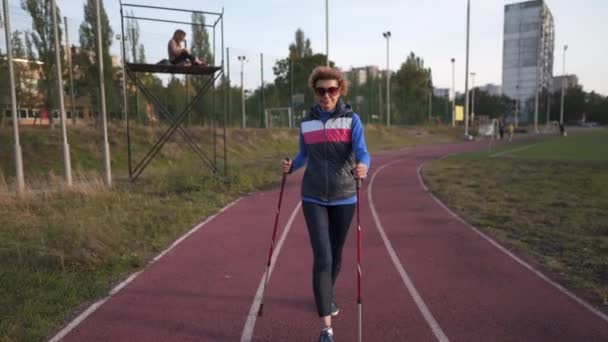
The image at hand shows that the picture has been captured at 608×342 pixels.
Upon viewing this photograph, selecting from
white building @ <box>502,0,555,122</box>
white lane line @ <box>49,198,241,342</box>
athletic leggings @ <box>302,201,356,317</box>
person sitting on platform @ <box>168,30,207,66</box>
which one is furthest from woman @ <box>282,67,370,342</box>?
white building @ <box>502,0,555,122</box>

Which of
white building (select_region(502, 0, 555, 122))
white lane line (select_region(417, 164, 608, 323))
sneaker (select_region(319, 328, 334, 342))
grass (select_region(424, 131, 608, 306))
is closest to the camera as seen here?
sneaker (select_region(319, 328, 334, 342))

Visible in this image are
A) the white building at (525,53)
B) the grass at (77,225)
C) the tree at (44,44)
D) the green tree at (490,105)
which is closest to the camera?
the grass at (77,225)

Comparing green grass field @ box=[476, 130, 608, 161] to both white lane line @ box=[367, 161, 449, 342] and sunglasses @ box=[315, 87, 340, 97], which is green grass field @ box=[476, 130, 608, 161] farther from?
sunglasses @ box=[315, 87, 340, 97]

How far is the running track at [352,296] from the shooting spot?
386cm

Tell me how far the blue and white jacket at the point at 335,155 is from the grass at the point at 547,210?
10.3 ft

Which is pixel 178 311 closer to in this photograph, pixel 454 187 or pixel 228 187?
pixel 228 187

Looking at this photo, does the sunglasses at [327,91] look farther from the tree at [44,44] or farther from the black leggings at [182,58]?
the tree at [44,44]

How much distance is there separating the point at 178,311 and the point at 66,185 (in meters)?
7.06

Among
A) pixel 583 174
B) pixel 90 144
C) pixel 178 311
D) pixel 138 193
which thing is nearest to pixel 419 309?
pixel 178 311

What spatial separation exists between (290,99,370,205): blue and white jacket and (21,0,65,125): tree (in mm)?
17544

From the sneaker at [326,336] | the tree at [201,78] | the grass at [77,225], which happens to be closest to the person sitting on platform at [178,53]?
the grass at [77,225]

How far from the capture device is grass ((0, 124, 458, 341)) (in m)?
4.39

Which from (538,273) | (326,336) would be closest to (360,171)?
(326,336)

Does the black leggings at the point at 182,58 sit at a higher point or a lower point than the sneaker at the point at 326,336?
higher
